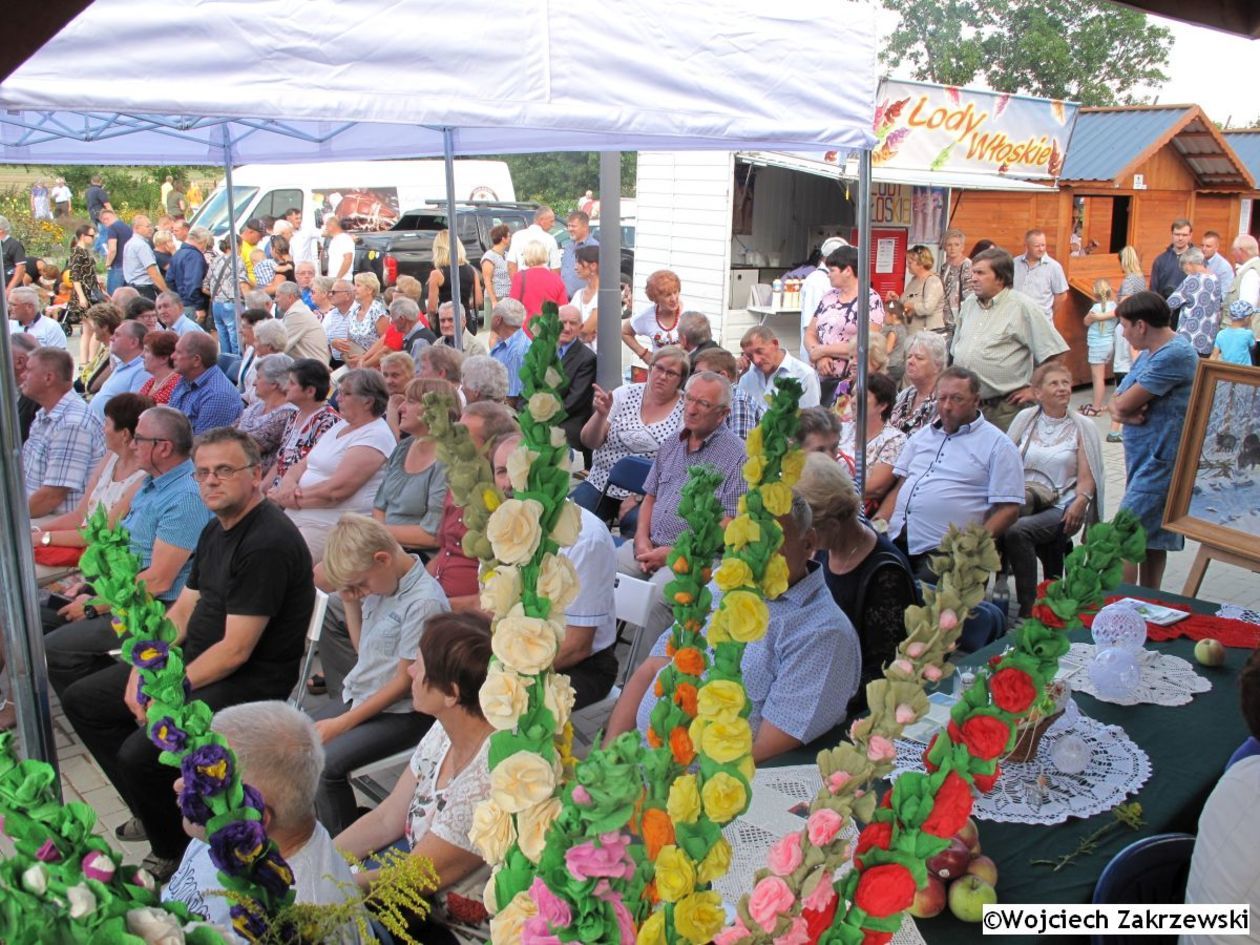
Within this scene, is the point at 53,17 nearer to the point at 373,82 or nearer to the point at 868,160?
the point at 373,82

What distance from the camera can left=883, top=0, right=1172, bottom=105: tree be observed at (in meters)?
41.1

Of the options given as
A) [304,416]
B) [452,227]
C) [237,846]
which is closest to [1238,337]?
[452,227]

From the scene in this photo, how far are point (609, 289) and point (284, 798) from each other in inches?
219

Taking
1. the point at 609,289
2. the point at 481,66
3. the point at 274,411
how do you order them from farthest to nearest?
the point at 609,289
the point at 274,411
the point at 481,66

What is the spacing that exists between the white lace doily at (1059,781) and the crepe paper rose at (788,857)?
4.15ft

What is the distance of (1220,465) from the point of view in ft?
15.3

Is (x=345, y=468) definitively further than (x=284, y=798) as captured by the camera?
Yes

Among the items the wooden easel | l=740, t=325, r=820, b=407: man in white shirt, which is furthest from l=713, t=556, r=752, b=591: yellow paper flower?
l=740, t=325, r=820, b=407: man in white shirt

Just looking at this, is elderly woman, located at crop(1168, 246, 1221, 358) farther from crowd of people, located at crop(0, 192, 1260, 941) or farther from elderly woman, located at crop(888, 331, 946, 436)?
elderly woman, located at crop(888, 331, 946, 436)

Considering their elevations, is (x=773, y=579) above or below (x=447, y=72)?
below

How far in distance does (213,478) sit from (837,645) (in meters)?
2.03

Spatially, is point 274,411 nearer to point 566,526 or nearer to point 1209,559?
point 1209,559

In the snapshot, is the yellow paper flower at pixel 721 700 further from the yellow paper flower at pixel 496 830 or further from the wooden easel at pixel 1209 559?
the wooden easel at pixel 1209 559

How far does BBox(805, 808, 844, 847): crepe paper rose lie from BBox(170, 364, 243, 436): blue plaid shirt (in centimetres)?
558
